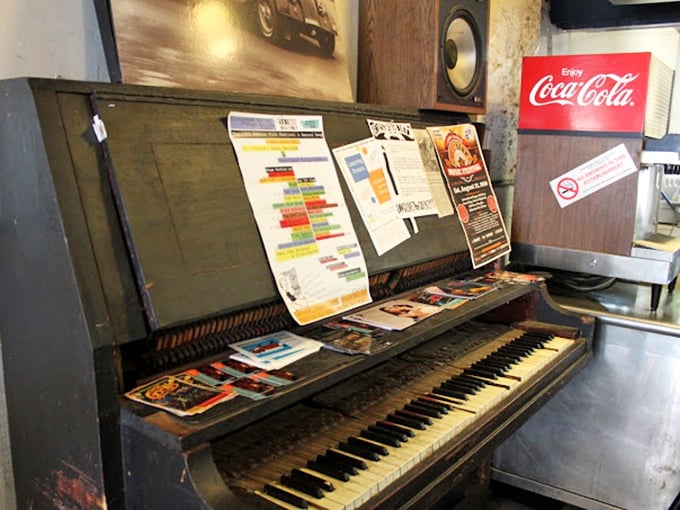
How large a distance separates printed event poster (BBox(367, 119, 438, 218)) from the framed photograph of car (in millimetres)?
264

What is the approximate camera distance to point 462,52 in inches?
82.6

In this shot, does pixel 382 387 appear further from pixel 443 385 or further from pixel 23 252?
pixel 23 252

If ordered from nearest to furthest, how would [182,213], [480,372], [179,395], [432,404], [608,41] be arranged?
1. [179,395]
2. [182,213]
3. [432,404]
4. [480,372]
5. [608,41]

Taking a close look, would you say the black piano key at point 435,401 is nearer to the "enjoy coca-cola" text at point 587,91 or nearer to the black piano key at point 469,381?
the black piano key at point 469,381

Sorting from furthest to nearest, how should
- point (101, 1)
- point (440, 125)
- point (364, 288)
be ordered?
point (440, 125) < point (364, 288) < point (101, 1)

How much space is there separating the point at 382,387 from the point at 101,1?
1.16 meters

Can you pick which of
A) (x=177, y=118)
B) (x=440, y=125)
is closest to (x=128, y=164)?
(x=177, y=118)

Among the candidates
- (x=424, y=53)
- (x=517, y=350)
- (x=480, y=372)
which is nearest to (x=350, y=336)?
(x=480, y=372)

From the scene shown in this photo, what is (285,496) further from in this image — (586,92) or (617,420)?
(586,92)

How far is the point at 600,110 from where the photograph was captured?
230cm

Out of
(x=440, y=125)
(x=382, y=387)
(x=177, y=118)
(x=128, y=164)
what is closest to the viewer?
(x=128, y=164)

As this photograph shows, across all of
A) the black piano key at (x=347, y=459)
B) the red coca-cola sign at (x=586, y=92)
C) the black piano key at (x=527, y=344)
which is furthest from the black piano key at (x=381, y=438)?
the red coca-cola sign at (x=586, y=92)

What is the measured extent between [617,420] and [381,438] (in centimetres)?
142

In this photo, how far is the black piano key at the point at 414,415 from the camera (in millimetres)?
1433
